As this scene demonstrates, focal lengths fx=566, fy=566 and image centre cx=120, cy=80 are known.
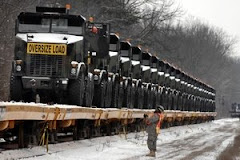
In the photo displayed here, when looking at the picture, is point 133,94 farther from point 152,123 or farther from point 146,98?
point 152,123

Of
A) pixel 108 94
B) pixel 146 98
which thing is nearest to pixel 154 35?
pixel 146 98

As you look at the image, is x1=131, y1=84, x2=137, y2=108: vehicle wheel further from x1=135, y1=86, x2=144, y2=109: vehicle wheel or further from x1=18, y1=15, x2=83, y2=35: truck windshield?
x1=18, y1=15, x2=83, y2=35: truck windshield

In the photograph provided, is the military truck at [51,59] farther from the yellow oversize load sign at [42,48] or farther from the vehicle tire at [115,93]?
the vehicle tire at [115,93]

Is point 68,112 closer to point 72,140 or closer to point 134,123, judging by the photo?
point 72,140

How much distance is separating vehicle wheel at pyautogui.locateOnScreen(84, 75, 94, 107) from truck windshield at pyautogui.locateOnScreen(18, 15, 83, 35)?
1781mm

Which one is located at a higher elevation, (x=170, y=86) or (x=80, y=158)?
(x=170, y=86)

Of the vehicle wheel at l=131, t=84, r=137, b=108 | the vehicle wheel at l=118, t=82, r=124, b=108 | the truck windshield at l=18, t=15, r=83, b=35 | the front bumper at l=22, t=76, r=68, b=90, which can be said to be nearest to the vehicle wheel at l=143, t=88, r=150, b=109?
the vehicle wheel at l=131, t=84, r=137, b=108

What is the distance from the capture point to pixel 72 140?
16906 mm

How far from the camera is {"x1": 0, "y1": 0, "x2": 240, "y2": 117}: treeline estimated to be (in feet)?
99.5

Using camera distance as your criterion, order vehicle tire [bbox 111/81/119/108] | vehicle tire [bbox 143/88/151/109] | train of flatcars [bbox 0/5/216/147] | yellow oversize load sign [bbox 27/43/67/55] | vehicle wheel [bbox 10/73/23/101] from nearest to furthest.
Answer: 1. train of flatcars [bbox 0/5/216/147]
2. yellow oversize load sign [bbox 27/43/67/55]
3. vehicle wheel [bbox 10/73/23/101]
4. vehicle tire [bbox 111/81/119/108]
5. vehicle tire [bbox 143/88/151/109]

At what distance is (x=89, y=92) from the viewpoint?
1911cm

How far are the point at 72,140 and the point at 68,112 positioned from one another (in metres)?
2.72

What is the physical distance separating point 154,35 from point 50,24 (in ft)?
137

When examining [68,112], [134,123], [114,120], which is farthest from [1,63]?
[68,112]
